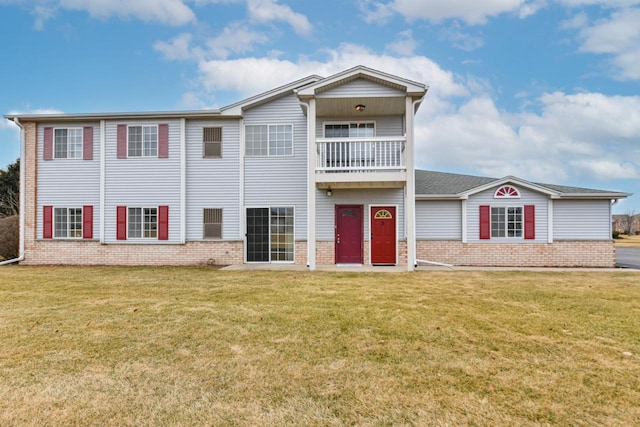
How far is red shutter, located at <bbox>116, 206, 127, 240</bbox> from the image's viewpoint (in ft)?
44.3

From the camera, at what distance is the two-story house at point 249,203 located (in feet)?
42.9

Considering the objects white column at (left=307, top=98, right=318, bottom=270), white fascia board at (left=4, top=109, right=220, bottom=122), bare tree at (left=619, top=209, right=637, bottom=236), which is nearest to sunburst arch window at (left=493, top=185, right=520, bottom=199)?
white column at (left=307, top=98, right=318, bottom=270)

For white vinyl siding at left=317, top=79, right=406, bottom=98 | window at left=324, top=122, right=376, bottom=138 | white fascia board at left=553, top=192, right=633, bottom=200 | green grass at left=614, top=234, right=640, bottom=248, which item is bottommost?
green grass at left=614, top=234, right=640, bottom=248

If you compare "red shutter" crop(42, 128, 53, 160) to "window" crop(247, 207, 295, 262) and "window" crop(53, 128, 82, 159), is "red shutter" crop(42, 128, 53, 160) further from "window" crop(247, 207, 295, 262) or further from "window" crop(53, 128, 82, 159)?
"window" crop(247, 207, 295, 262)

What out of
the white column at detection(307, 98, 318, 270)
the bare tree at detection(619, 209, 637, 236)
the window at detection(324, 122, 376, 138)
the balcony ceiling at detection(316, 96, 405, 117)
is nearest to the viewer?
the white column at detection(307, 98, 318, 270)

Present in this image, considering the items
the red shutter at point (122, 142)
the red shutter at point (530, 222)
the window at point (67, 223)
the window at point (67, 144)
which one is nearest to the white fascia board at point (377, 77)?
Answer: the red shutter at point (530, 222)

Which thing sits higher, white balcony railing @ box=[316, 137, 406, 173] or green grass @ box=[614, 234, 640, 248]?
white balcony railing @ box=[316, 137, 406, 173]

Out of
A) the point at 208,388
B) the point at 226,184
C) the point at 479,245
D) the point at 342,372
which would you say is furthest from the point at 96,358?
the point at 479,245

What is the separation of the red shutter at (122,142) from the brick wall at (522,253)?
1255 centimetres

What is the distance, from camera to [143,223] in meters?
13.5

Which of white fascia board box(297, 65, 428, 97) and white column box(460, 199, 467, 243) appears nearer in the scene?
white fascia board box(297, 65, 428, 97)

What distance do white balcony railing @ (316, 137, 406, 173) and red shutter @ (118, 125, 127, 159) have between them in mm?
7967

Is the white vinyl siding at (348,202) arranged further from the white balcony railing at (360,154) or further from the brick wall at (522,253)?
the brick wall at (522,253)

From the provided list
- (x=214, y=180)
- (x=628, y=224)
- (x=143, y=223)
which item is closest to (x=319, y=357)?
(x=214, y=180)
